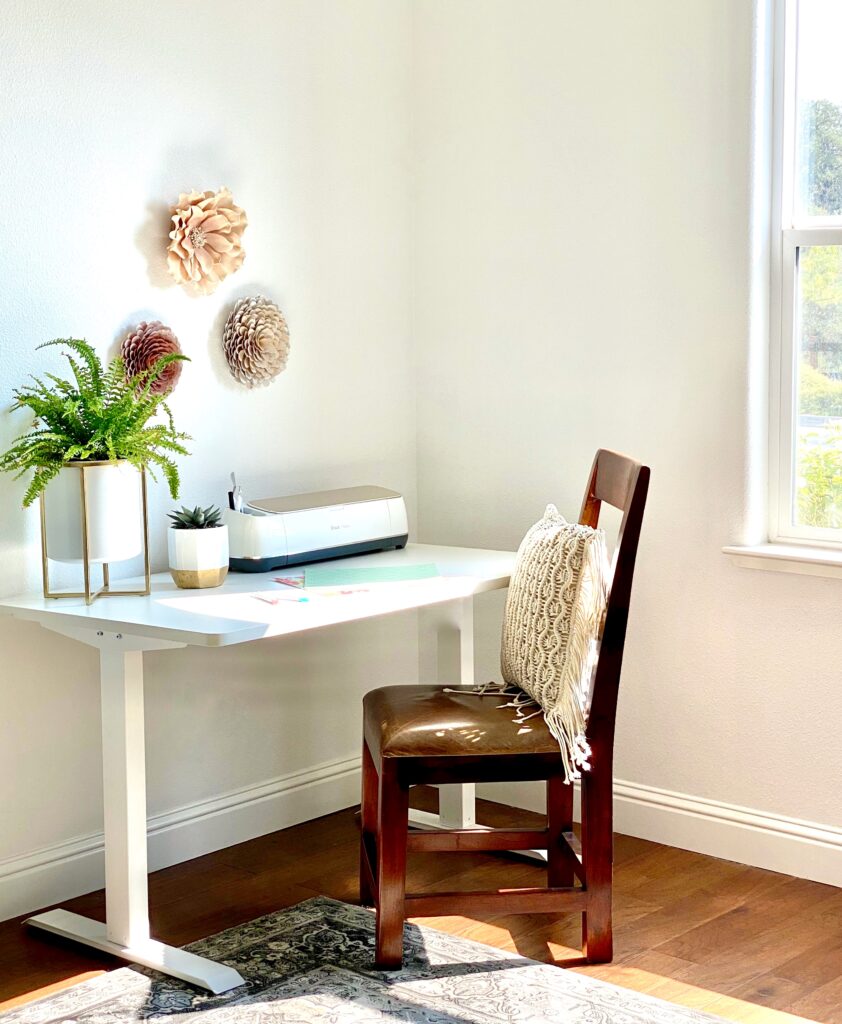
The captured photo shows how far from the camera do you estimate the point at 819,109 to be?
2.79m

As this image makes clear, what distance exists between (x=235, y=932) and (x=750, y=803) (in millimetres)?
1202

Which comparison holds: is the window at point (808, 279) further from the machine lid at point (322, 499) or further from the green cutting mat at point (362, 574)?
the machine lid at point (322, 499)

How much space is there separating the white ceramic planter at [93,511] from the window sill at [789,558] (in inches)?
53.1

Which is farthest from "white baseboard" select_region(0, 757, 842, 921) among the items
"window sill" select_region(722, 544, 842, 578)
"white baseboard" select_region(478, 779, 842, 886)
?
"window sill" select_region(722, 544, 842, 578)

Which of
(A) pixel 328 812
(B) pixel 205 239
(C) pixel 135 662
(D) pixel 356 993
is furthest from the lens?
(A) pixel 328 812

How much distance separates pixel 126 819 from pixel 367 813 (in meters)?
0.55

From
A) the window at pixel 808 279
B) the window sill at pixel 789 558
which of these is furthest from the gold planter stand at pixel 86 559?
the window at pixel 808 279

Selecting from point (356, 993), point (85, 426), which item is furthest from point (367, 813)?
point (85, 426)

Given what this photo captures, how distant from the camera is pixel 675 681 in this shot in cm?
307

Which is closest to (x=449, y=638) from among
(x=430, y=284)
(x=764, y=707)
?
(x=764, y=707)

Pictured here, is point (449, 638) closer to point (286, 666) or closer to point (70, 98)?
point (286, 666)

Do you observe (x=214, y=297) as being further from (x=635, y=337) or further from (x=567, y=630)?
(x=567, y=630)

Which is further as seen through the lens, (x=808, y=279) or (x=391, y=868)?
(x=808, y=279)

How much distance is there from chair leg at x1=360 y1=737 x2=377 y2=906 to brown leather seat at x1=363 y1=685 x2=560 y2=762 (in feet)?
0.81
